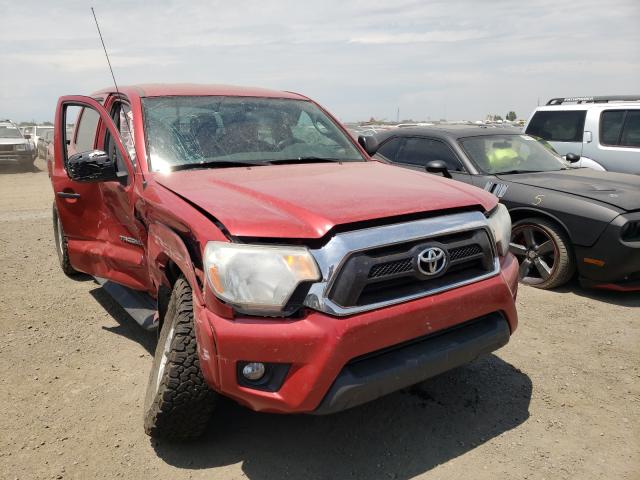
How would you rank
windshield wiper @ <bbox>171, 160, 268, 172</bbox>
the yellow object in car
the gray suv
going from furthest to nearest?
the gray suv
the yellow object in car
windshield wiper @ <bbox>171, 160, 268, 172</bbox>

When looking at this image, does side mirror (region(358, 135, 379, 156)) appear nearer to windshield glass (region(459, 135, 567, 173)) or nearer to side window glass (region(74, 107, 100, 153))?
windshield glass (region(459, 135, 567, 173))

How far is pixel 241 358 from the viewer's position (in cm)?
213

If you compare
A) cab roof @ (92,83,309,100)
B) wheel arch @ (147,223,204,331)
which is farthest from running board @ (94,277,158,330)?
cab roof @ (92,83,309,100)

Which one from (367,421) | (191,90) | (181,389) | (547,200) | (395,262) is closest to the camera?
(395,262)

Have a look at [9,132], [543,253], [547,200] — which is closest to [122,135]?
[547,200]

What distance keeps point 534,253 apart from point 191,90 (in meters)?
3.55

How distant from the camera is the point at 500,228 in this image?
2.77 meters

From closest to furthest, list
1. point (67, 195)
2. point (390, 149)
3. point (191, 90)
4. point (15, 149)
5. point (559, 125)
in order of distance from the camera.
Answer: point (191, 90), point (67, 195), point (390, 149), point (559, 125), point (15, 149)

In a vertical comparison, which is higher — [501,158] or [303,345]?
[501,158]

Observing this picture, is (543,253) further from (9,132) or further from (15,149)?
(9,132)

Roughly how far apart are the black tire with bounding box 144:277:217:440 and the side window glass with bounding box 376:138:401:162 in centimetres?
470

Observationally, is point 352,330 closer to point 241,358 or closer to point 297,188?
point 241,358

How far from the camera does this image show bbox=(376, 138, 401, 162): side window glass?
682 centimetres

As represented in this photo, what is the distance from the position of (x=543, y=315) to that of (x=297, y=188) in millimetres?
2823
